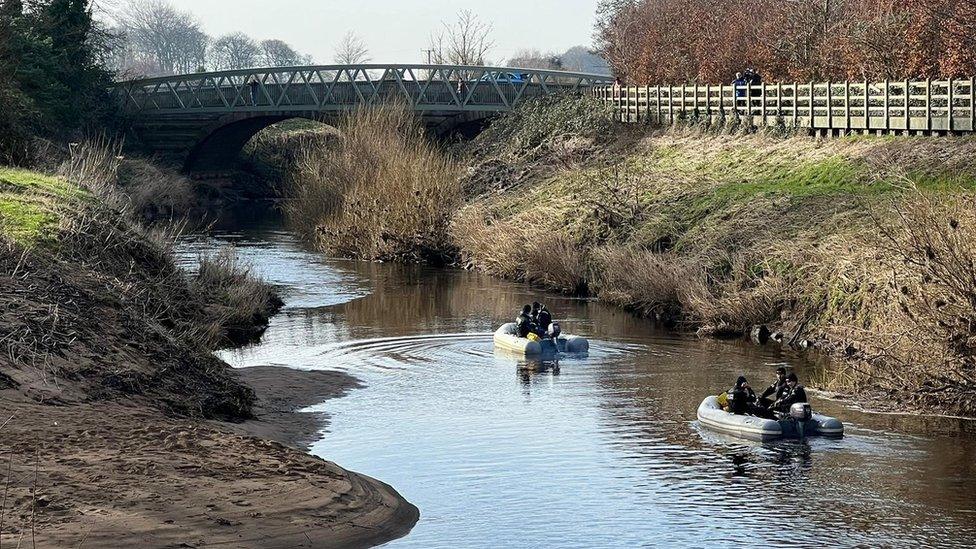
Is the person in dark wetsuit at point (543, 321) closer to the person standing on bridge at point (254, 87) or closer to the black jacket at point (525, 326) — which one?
the black jacket at point (525, 326)

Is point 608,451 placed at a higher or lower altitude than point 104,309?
lower

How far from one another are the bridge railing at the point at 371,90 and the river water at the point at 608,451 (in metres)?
42.3

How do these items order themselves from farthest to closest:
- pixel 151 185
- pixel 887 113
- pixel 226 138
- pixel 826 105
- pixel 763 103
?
pixel 226 138 < pixel 151 185 < pixel 763 103 < pixel 826 105 < pixel 887 113

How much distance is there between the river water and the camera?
16.7m

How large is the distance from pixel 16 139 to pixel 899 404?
28.7m

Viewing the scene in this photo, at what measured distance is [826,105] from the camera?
47.3 m

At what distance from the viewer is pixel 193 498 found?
1528 cm

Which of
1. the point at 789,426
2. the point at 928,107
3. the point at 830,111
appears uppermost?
the point at 830,111

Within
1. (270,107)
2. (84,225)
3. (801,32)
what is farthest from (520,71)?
(84,225)


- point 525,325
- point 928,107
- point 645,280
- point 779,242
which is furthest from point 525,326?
point 928,107

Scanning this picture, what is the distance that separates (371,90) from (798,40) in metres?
29.4

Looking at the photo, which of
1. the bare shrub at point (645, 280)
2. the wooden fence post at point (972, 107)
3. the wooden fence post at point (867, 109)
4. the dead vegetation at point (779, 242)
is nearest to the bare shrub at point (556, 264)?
the dead vegetation at point (779, 242)

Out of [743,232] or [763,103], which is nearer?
[743,232]

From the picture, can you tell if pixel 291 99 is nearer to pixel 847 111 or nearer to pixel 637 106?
pixel 637 106
